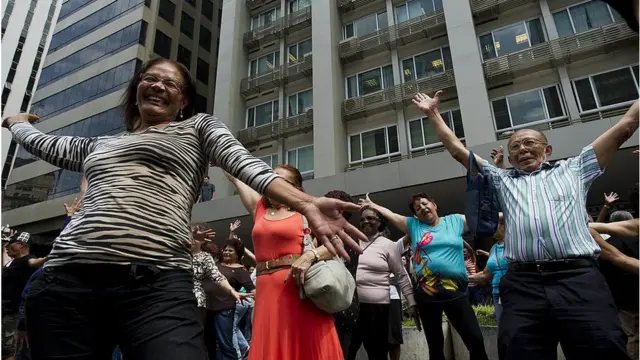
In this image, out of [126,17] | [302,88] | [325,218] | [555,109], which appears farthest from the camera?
[126,17]

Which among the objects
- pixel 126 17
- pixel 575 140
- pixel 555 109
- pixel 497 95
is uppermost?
pixel 126 17

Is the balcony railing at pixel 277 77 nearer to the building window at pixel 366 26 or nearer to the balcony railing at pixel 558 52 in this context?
the building window at pixel 366 26

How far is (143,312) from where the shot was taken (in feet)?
4.34

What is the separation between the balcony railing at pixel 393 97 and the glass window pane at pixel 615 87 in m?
4.50

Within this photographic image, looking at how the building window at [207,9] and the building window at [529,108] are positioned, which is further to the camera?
the building window at [207,9]

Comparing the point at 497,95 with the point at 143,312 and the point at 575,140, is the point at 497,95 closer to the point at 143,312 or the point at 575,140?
the point at 575,140

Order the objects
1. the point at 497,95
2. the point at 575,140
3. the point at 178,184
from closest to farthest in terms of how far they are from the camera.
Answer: the point at 178,184 → the point at 575,140 → the point at 497,95

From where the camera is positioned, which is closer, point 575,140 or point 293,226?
point 293,226

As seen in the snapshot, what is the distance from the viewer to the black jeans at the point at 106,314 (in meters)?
1.31

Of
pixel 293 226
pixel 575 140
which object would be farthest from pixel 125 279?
pixel 575 140

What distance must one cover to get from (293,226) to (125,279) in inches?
53.7

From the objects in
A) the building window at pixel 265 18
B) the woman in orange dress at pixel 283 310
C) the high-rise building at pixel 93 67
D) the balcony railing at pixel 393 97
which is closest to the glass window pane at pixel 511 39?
the balcony railing at pixel 393 97

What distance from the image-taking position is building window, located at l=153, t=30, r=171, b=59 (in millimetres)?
23469

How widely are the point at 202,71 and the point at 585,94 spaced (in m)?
21.1
